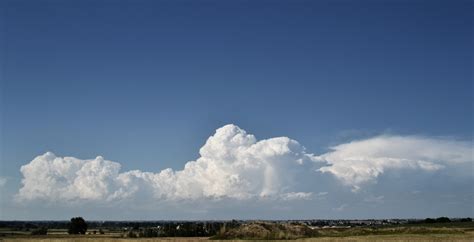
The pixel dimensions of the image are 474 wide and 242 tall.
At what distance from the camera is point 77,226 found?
114m

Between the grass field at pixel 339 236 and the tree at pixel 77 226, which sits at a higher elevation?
the tree at pixel 77 226

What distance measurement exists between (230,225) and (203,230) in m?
4.54

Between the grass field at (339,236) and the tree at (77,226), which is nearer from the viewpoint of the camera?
the grass field at (339,236)

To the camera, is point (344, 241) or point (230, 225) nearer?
point (344, 241)

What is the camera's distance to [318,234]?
8725 centimetres

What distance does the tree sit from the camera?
113287mm

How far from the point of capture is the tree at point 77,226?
113287 millimetres

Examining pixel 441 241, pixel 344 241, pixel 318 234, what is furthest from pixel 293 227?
pixel 441 241

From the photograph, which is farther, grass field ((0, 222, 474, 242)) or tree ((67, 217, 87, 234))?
tree ((67, 217, 87, 234))

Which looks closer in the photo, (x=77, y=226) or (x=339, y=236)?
(x=339, y=236)

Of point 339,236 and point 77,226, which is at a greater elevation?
point 77,226

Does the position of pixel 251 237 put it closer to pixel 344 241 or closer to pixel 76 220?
pixel 344 241

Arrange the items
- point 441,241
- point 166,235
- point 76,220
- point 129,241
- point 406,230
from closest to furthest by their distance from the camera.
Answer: point 441,241 → point 129,241 → point 166,235 → point 406,230 → point 76,220

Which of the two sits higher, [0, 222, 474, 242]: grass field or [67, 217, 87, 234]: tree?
[67, 217, 87, 234]: tree
